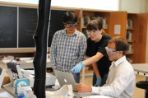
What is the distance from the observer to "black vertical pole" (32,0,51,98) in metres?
0.66

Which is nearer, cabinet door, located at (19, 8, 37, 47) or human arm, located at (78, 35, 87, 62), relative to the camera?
human arm, located at (78, 35, 87, 62)

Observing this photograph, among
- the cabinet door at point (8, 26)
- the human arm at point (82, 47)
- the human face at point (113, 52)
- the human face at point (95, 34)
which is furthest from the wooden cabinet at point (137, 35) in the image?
the human face at point (113, 52)

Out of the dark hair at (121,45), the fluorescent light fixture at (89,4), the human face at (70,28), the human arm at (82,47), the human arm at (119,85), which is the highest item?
the fluorescent light fixture at (89,4)

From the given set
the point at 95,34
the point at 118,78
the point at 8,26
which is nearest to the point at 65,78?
the point at 118,78

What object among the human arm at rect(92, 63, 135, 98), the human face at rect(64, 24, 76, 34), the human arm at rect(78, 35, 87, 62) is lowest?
the human arm at rect(92, 63, 135, 98)

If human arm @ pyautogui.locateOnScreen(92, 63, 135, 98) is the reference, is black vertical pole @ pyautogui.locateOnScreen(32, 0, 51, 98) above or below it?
above

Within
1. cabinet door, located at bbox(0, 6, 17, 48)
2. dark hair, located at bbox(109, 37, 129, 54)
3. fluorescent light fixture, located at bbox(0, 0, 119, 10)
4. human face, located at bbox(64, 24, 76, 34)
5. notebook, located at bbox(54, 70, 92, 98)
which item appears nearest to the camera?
notebook, located at bbox(54, 70, 92, 98)

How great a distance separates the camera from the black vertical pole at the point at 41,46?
66 centimetres

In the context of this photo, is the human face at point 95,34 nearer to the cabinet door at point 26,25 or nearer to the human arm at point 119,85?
the human arm at point 119,85

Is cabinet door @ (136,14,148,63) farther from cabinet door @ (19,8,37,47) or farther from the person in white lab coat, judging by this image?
the person in white lab coat

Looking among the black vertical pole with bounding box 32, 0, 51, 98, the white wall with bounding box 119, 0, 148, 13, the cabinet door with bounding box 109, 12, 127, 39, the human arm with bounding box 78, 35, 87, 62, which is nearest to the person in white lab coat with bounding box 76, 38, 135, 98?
the human arm with bounding box 78, 35, 87, 62

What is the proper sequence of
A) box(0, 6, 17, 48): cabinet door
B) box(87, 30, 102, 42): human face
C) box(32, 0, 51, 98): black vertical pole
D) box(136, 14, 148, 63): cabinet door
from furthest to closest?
box(136, 14, 148, 63): cabinet door, box(0, 6, 17, 48): cabinet door, box(87, 30, 102, 42): human face, box(32, 0, 51, 98): black vertical pole

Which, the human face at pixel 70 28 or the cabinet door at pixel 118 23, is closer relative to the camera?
the human face at pixel 70 28

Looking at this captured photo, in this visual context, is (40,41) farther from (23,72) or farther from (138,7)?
(138,7)
